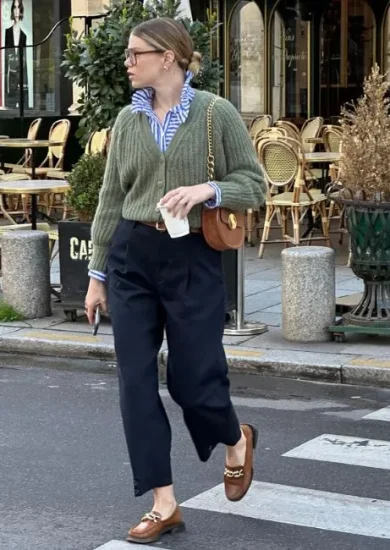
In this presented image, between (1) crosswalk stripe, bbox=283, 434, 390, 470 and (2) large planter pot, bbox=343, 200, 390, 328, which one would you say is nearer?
(1) crosswalk stripe, bbox=283, 434, 390, 470

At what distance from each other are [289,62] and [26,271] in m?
7.98

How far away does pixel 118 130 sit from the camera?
15.8 ft

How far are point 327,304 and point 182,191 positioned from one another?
13.6 feet

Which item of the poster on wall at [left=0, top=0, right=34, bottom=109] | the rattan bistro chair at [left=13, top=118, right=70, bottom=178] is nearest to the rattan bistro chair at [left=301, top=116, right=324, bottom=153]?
the rattan bistro chair at [left=13, top=118, right=70, bottom=178]

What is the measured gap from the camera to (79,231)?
930 centimetres

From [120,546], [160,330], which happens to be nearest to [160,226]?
[160,330]

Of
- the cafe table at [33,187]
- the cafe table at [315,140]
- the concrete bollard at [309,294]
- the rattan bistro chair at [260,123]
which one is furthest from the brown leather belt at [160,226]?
the rattan bistro chair at [260,123]

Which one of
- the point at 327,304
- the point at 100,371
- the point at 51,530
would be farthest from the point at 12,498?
the point at 327,304

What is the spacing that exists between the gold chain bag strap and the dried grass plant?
3659mm

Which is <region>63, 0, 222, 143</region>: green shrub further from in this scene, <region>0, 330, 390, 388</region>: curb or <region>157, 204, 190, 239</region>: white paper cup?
<region>157, 204, 190, 239</region>: white paper cup

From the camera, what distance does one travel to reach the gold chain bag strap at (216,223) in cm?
464

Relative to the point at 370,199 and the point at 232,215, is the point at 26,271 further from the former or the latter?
the point at 232,215

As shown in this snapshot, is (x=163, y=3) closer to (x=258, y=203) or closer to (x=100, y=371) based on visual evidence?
(x=100, y=371)

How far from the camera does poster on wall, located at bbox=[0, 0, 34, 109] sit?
1853 centimetres
